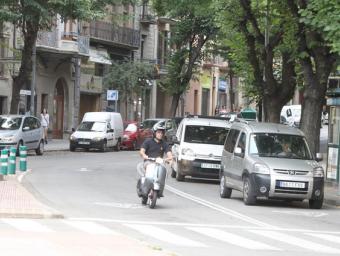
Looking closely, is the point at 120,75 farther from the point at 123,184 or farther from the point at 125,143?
the point at 123,184

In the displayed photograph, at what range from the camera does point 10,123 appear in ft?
107

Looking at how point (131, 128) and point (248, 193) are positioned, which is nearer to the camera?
point (248, 193)

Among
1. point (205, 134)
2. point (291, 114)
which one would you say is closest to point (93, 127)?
point (205, 134)

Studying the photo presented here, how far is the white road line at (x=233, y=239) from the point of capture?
1169 centimetres

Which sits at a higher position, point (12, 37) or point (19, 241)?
point (12, 37)

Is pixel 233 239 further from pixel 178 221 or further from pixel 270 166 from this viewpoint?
pixel 270 166

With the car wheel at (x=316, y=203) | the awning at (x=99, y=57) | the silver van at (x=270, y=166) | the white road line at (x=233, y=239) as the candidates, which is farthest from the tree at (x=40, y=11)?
the white road line at (x=233, y=239)

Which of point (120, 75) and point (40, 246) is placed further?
point (120, 75)

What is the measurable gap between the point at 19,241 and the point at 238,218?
5907 mm

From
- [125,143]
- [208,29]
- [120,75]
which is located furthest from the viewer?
[120,75]

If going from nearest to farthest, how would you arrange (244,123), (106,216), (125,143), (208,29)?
(106,216) < (244,123) < (125,143) < (208,29)

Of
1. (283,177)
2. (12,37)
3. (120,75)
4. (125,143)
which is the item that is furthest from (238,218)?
(120,75)

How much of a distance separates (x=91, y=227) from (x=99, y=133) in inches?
1073

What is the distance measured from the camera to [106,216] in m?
14.7
